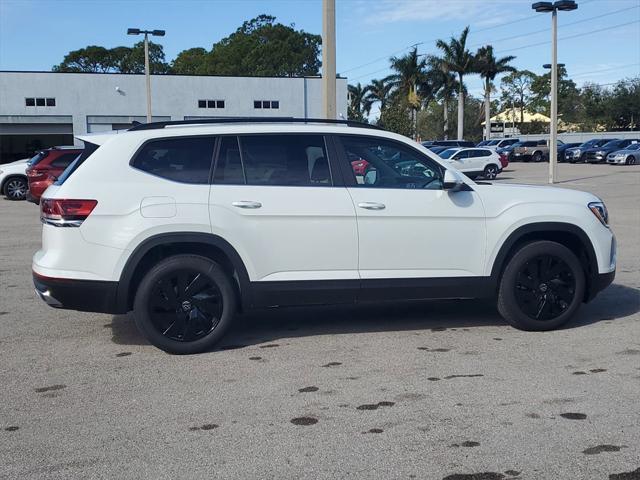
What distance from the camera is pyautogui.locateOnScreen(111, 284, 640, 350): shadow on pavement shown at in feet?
23.2

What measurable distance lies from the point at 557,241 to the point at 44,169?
16701 mm

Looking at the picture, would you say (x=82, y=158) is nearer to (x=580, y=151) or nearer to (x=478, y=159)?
(x=478, y=159)

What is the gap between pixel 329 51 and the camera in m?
13.3

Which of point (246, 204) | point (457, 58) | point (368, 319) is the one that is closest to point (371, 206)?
point (246, 204)

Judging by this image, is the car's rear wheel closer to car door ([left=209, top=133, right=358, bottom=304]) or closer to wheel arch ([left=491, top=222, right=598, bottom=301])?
wheel arch ([left=491, top=222, right=598, bottom=301])

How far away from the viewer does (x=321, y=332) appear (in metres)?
7.10

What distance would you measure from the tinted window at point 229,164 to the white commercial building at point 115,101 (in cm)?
4236

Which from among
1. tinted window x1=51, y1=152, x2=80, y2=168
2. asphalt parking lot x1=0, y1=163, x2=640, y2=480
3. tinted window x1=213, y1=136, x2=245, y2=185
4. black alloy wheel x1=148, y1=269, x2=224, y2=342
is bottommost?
asphalt parking lot x1=0, y1=163, x2=640, y2=480

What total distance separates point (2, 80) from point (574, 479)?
4970cm

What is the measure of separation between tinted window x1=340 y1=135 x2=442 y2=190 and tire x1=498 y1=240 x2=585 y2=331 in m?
1.06

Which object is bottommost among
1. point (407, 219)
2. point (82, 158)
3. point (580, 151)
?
point (407, 219)

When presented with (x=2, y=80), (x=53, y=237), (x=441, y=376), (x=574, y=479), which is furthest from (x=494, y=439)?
(x=2, y=80)

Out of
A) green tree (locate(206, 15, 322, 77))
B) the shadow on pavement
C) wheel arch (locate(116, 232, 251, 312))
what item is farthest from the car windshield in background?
green tree (locate(206, 15, 322, 77))

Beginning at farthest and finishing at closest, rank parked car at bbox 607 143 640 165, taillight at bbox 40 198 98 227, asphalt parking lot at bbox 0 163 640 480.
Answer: parked car at bbox 607 143 640 165
taillight at bbox 40 198 98 227
asphalt parking lot at bbox 0 163 640 480
